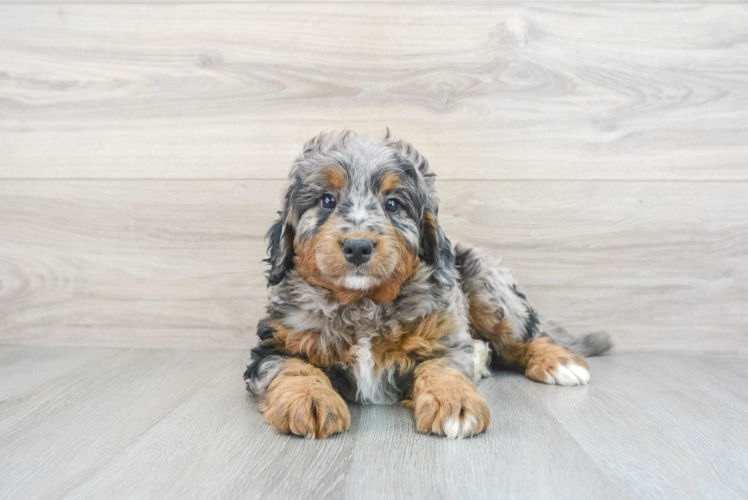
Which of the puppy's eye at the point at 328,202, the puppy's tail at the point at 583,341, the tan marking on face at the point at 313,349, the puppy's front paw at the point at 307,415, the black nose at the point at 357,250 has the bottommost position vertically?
the puppy's tail at the point at 583,341

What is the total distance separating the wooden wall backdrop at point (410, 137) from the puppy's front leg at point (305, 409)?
1.36m

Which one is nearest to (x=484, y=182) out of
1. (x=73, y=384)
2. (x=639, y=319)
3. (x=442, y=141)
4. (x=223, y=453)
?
(x=442, y=141)

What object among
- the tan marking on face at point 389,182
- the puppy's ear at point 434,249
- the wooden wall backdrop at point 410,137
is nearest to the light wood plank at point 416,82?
the wooden wall backdrop at point 410,137

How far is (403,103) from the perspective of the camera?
10.2ft

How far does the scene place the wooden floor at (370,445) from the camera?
148cm

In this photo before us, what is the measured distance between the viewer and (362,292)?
206cm

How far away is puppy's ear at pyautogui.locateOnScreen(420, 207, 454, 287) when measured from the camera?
2.23 meters

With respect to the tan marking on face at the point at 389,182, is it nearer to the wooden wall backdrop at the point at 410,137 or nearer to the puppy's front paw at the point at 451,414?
the puppy's front paw at the point at 451,414

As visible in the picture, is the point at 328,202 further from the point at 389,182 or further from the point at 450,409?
the point at 450,409

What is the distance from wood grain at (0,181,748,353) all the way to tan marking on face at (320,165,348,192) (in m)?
1.14

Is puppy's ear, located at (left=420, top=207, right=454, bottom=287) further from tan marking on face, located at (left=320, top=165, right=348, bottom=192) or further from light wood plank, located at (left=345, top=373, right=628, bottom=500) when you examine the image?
light wood plank, located at (left=345, top=373, right=628, bottom=500)

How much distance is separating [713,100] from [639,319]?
4.12 feet

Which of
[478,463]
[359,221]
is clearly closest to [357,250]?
[359,221]

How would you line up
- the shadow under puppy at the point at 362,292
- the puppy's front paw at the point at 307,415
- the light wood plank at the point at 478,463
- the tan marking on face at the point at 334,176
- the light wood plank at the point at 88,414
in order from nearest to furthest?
the light wood plank at the point at 478,463 < the light wood plank at the point at 88,414 < the puppy's front paw at the point at 307,415 < the shadow under puppy at the point at 362,292 < the tan marking on face at the point at 334,176
